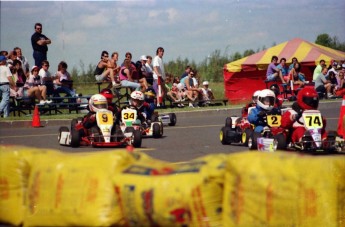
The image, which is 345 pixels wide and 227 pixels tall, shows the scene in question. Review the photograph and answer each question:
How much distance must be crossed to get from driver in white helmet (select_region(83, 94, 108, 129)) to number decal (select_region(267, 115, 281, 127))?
9.78ft

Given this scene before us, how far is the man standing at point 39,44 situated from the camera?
70.6 ft

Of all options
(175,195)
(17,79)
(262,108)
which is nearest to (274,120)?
(262,108)

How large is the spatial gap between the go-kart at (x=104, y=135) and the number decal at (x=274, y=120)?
2.20 metres

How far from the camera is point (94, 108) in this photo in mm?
15141

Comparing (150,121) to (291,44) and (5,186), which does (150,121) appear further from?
(291,44)

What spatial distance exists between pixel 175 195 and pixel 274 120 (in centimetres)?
788

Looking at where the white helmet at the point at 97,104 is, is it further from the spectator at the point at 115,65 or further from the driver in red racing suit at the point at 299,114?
the spectator at the point at 115,65

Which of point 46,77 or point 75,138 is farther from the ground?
point 46,77

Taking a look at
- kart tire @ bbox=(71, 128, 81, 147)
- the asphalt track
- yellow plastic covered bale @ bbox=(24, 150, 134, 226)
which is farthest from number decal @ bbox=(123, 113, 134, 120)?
yellow plastic covered bale @ bbox=(24, 150, 134, 226)

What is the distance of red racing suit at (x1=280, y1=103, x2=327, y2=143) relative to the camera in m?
13.0

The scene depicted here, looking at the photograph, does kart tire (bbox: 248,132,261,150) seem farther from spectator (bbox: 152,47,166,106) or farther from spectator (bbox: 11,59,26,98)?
spectator (bbox: 152,47,166,106)

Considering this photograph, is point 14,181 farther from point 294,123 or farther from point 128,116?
point 128,116

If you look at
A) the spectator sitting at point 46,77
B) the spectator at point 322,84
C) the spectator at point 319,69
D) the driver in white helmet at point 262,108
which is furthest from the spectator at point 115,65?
the driver in white helmet at point 262,108

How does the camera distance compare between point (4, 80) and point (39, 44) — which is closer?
point (4, 80)
